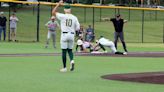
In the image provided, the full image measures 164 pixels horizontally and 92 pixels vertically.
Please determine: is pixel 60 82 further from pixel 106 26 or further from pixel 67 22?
pixel 106 26

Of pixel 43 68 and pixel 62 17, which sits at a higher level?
pixel 62 17

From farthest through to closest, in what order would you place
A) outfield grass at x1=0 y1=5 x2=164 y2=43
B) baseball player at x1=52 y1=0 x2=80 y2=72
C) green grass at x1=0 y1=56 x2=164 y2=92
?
outfield grass at x1=0 y1=5 x2=164 y2=43 < baseball player at x1=52 y1=0 x2=80 y2=72 < green grass at x1=0 y1=56 x2=164 y2=92

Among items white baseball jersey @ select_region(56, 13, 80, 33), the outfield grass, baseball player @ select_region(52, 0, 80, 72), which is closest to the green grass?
baseball player @ select_region(52, 0, 80, 72)

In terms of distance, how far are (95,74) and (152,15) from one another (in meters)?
64.3

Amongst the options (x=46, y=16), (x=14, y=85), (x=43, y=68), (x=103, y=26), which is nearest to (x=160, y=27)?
(x=103, y=26)

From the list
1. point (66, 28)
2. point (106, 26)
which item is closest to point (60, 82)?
point (66, 28)

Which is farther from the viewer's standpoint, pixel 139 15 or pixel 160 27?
pixel 139 15

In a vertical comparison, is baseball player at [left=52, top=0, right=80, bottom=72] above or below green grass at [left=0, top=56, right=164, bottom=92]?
above

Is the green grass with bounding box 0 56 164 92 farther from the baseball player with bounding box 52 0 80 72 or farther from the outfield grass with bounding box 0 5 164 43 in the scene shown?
the outfield grass with bounding box 0 5 164 43

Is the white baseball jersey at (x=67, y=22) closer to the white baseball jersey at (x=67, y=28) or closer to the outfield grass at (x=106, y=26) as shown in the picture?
the white baseball jersey at (x=67, y=28)

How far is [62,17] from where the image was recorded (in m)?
14.6

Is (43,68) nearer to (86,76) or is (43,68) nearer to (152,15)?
(86,76)

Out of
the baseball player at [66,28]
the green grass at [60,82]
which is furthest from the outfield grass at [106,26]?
the green grass at [60,82]

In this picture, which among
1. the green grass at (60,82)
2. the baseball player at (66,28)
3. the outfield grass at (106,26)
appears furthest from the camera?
the outfield grass at (106,26)
